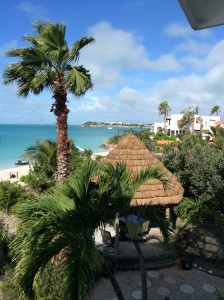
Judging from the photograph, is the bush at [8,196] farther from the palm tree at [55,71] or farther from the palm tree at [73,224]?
the palm tree at [73,224]

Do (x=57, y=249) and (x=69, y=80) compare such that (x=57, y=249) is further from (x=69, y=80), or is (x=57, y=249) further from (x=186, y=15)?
(x=69, y=80)

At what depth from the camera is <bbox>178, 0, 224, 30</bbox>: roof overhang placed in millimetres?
1931

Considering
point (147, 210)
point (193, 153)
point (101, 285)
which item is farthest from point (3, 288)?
point (193, 153)

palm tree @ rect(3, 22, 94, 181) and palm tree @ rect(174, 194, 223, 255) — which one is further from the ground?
palm tree @ rect(3, 22, 94, 181)

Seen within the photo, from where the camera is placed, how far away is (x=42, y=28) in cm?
1100

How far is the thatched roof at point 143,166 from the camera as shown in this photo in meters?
10.9

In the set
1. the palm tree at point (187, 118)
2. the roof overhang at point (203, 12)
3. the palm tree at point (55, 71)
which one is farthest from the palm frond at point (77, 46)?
the palm tree at point (187, 118)

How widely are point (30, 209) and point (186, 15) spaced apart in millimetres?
4426

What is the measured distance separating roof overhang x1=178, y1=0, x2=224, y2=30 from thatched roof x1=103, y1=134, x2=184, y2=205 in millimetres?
8536

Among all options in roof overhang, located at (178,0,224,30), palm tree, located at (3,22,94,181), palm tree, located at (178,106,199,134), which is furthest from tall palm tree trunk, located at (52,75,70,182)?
palm tree, located at (178,106,199,134)

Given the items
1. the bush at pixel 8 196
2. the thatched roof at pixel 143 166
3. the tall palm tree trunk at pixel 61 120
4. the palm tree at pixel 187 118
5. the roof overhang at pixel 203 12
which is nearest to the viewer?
the roof overhang at pixel 203 12

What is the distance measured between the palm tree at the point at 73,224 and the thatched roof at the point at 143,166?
15.1 ft

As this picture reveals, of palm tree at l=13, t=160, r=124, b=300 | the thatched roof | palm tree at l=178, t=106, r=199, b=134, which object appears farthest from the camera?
palm tree at l=178, t=106, r=199, b=134

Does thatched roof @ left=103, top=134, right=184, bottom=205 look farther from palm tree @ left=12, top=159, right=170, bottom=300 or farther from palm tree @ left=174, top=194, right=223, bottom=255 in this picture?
palm tree @ left=12, top=159, right=170, bottom=300
